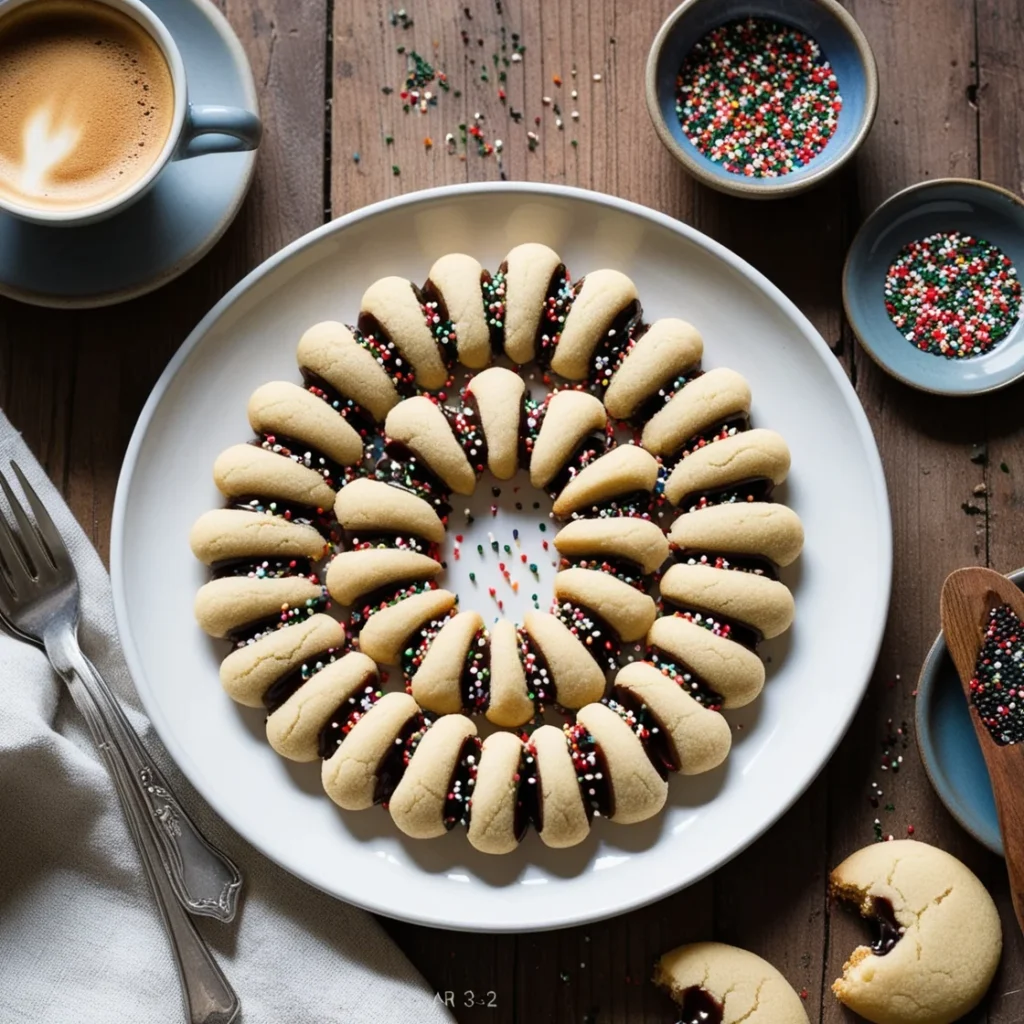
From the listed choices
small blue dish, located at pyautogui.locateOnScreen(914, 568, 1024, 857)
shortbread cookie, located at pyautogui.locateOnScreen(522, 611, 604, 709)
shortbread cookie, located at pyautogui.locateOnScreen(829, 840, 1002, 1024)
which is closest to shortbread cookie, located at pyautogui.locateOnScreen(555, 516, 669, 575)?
shortbread cookie, located at pyautogui.locateOnScreen(522, 611, 604, 709)

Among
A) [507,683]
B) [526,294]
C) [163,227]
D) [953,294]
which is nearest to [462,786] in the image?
[507,683]

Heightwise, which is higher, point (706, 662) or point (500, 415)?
point (500, 415)

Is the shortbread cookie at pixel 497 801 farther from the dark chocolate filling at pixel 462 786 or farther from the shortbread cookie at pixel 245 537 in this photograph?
the shortbread cookie at pixel 245 537

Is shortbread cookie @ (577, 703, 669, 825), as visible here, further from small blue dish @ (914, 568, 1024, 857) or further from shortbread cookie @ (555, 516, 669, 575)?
small blue dish @ (914, 568, 1024, 857)

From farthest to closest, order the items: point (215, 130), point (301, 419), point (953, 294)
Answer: point (953, 294) → point (301, 419) → point (215, 130)

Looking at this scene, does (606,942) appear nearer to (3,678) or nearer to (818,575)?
(818,575)

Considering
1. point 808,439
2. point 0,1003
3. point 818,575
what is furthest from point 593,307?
point 0,1003

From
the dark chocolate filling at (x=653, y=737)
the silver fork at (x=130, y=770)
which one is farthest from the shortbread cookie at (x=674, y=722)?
the silver fork at (x=130, y=770)

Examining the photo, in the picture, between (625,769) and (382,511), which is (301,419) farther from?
(625,769)
